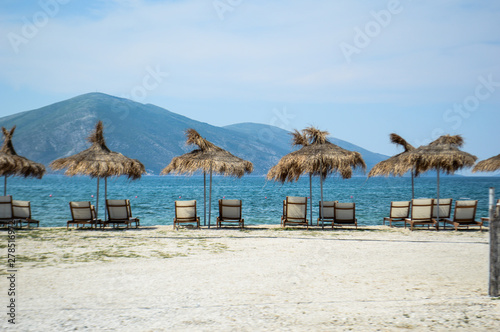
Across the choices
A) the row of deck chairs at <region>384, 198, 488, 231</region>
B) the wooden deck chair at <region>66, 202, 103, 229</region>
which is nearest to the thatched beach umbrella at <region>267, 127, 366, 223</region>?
the row of deck chairs at <region>384, 198, 488, 231</region>

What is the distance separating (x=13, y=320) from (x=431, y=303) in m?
4.07

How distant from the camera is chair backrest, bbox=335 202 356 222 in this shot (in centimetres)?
1194

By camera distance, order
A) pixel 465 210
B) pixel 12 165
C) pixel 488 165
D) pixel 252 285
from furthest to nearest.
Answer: pixel 12 165 < pixel 488 165 < pixel 465 210 < pixel 252 285

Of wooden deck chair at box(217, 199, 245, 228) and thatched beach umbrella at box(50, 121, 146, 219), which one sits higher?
thatched beach umbrella at box(50, 121, 146, 219)

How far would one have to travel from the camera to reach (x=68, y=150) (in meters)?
152

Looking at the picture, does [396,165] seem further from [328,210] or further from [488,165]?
[488,165]

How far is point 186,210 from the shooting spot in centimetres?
1206

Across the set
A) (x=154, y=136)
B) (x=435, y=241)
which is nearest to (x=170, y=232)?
(x=435, y=241)

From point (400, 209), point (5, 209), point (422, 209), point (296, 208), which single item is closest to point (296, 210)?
point (296, 208)

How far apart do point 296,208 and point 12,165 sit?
8.38 m

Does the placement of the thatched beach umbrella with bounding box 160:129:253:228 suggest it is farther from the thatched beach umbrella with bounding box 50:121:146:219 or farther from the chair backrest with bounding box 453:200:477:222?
the chair backrest with bounding box 453:200:477:222

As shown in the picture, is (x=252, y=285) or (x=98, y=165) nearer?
(x=252, y=285)

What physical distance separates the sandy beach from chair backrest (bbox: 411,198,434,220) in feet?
7.39

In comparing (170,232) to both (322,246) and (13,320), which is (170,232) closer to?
(322,246)
